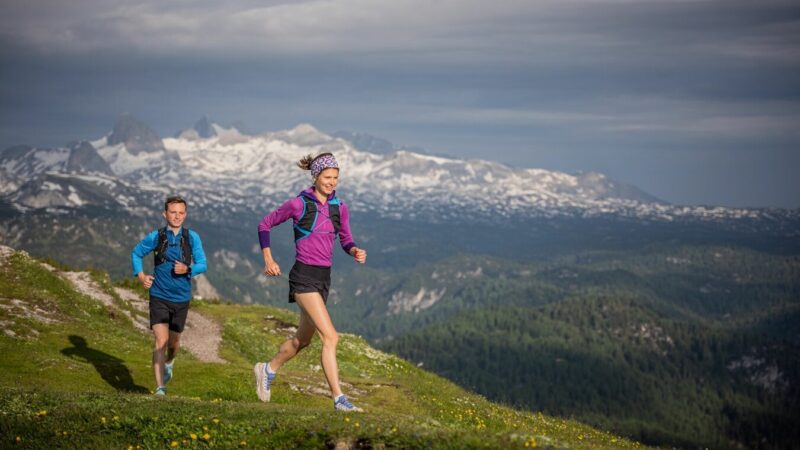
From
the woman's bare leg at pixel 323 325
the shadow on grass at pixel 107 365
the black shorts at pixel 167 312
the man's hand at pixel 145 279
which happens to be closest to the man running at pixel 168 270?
the black shorts at pixel 167 312

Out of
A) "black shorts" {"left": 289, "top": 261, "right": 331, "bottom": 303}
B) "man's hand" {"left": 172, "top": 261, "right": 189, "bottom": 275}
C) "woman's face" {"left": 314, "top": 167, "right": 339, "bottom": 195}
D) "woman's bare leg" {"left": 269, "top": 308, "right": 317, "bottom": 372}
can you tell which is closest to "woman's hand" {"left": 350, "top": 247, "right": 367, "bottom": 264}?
"black shorts" {"left": 289, "top": 261, "right": 331, "bottom": 303}

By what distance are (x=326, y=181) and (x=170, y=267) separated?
221 inches

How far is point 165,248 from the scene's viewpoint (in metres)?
19.9

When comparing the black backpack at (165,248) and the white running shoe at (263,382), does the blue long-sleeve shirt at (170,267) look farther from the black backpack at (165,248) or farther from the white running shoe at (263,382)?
the white running shoe at (263,382)

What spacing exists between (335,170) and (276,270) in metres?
2.81

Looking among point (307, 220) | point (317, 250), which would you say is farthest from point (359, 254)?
point (307, 220)

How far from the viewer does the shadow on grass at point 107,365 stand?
75.7 ft

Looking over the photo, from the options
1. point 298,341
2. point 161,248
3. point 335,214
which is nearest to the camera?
point 335,214

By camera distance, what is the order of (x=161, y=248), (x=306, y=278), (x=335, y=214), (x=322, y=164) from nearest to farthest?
(x=306, y=278), (x=322, y=164), (x=335, y=214), (x=161, y=248)

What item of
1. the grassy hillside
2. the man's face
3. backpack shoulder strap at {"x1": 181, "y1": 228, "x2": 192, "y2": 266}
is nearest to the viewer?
the grassy hillside

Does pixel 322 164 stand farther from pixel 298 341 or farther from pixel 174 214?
pixel 174 214

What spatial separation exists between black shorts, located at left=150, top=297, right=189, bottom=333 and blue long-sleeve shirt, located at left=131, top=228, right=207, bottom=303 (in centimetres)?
12

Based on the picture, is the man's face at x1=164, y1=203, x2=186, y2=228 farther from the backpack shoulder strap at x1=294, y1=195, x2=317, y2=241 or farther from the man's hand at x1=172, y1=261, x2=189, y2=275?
the backpack shoulder strap at x1=294, y1=195, x2=317, y2=241

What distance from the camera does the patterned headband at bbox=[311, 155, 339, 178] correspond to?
17531mm
